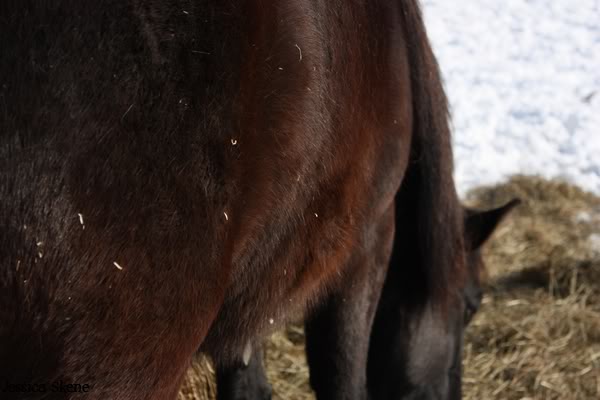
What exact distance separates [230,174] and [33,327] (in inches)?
14.4

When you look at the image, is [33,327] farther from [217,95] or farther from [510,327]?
[510,327]

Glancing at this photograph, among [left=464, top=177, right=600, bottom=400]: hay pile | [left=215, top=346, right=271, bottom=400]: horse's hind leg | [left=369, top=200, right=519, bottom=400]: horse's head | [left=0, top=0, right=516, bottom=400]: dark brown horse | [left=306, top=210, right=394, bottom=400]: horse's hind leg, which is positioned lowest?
[left=464, top=177, right=600, bottom=400]: hay pile

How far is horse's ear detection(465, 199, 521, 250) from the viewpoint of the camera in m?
2.31

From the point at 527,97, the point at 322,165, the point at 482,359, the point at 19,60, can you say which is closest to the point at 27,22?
the point at 19,60

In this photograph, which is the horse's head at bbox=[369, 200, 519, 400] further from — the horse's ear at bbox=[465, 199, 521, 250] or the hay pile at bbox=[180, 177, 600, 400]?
the hay pile at bbox=[180, 177, 600, 400]

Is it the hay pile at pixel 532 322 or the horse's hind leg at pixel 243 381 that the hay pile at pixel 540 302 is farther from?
the horse's hind leg at pixel 243 381

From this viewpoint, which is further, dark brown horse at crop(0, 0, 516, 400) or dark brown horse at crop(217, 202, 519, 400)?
dark brown horse at crop(217, 202, 519, 400)

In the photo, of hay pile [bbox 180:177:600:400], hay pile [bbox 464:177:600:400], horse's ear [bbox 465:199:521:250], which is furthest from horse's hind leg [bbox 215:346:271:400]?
hay pile [bbox 464:177:600:400]

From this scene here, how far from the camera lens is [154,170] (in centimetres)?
102

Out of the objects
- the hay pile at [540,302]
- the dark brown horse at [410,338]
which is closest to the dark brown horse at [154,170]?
the dark brown horse at [410,338]

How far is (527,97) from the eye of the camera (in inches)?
218

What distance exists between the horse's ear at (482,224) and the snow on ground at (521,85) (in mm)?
2306

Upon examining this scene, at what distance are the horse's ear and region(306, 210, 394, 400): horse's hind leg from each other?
0.47 metres

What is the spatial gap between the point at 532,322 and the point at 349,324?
1.78m
